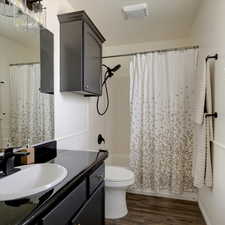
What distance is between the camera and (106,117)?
318 centimetres

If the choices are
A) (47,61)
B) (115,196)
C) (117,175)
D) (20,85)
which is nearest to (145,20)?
(47,61)

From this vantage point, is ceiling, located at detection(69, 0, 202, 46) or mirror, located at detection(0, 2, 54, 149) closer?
mirror, located at detection(0, 2, 54, 149)

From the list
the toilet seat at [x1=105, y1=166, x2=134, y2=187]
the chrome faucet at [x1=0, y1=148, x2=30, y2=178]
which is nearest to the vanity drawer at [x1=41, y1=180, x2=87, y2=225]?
the chrome faucet at [x1=0, y1=148, x2=30, y2=178]

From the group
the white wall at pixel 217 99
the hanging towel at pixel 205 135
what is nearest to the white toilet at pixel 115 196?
the hanging towel at pixel 205 135

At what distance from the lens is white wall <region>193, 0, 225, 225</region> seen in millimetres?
1438

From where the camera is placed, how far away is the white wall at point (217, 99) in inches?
56.6

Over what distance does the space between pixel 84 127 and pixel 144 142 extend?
2.79ft

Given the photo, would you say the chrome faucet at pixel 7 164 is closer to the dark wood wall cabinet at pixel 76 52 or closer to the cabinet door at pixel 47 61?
the cabinet door at pixel 47 61

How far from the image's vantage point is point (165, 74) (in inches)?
90.9

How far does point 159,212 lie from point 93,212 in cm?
118

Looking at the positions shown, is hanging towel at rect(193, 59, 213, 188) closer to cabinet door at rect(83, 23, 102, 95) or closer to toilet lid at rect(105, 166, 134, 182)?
toilet lid at rect(105, 166, 134, 182)

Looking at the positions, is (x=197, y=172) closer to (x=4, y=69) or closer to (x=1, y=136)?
(x=1, y=136)

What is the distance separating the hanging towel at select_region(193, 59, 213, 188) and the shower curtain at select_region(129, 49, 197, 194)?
46 cm

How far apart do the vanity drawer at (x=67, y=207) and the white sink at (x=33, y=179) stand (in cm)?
11
